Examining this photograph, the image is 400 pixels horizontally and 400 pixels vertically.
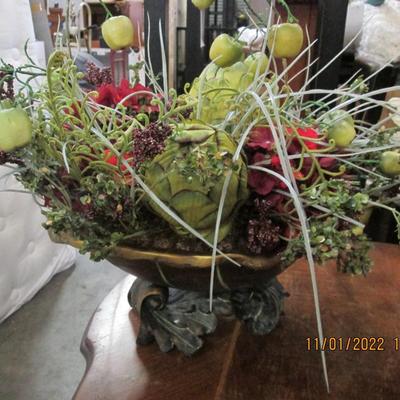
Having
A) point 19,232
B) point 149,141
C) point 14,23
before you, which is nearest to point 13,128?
point 149,141

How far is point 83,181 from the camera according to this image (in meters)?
0.44

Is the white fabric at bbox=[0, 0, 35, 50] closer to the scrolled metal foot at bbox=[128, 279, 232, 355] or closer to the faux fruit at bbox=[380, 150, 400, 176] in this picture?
the scrolled metal foot at bbox=[128, 279, 232, 355]

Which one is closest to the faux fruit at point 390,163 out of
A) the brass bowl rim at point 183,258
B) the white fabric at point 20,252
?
the brass bowl rim at point 183,258

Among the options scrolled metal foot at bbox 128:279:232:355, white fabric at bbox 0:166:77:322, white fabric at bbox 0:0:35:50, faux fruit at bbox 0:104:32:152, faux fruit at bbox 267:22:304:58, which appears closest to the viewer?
faux fruit at bbox 0:104:32:152

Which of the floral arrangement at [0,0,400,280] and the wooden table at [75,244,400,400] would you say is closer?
the floral arrangement at [0,0,400,280]

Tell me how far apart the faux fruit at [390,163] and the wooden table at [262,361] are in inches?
10.0

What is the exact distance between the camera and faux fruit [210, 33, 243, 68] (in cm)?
48

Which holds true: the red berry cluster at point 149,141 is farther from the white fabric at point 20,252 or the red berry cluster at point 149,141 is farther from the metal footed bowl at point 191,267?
the white fabric at point 20,252

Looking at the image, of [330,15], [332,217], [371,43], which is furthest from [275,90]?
[371,43]

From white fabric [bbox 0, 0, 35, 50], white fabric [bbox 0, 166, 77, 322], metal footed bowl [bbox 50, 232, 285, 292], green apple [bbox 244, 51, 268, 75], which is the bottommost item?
white fabric [bbox 0, 166, 77, 322]

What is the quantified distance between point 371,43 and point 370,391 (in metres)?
1.17

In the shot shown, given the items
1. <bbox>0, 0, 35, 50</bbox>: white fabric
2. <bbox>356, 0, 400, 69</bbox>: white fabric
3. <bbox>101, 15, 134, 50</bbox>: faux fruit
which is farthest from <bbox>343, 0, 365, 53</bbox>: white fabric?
<bbox>101, 15, 134, 50</bbox>: faux fruit

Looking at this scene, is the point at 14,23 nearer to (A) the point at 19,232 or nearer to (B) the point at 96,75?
(A) the point at 19,232

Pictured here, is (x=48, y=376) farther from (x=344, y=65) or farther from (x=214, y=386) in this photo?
(x=344, y=65)
